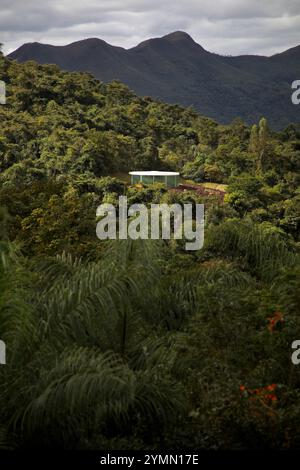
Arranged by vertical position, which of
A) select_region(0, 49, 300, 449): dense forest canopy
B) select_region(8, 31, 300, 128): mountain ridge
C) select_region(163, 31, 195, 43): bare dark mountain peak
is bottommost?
select_region(0, 49, 300, 449): dense forest canopy

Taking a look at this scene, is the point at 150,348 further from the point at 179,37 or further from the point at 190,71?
the point at 179,37

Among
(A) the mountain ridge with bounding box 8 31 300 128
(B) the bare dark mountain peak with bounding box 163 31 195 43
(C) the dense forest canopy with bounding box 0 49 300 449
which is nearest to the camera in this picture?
(C) the dense forest canopy with bounding box 0 49 300 449

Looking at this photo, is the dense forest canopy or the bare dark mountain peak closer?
the dense forest canopy

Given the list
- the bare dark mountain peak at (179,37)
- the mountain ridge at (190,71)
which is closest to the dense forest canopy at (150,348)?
the mountain ridge at (190,71)

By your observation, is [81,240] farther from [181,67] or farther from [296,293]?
[181,67]

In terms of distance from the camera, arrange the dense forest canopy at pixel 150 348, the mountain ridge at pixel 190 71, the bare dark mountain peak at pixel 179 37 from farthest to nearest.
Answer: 1. the bare dark mountain peak at pixel 179 37
2. the mountain ridge at pixel 190 71
3. the dense forest canopy at pixel 150 348

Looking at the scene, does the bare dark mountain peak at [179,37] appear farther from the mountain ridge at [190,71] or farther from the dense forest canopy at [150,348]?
the dense forest canopy at [150,348]

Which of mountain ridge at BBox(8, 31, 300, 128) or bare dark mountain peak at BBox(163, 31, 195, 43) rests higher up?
bare dark mountain peak at BBox(163, 31, 195, 43)

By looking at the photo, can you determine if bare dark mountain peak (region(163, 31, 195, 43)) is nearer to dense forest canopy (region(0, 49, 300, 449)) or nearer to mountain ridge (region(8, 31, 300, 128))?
mountain ridge (region(8, 31, 300, 128))

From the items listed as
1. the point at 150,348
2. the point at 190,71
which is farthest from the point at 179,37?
the point at 150,348

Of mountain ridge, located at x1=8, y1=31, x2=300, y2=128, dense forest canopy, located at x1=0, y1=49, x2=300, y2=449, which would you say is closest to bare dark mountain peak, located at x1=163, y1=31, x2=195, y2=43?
mountain ridge, located at x1=8, y1=31, x2=300, y2=128

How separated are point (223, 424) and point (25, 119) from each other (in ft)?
108

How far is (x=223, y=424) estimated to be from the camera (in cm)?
341
